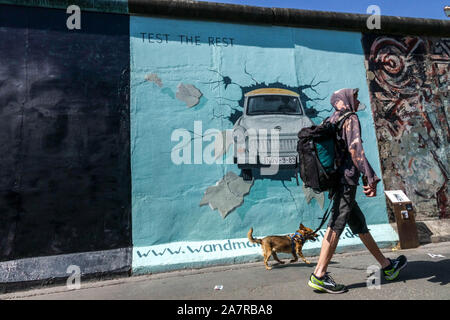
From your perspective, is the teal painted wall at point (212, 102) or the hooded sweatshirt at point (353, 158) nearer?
the hooded sweatshirt at point (353, 158)

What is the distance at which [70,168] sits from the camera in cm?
396

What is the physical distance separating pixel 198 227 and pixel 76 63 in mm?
2834

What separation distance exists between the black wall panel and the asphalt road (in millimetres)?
635

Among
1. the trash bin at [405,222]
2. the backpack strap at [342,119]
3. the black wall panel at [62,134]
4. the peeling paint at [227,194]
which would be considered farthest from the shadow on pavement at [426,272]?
the black wall panel at [62,134]

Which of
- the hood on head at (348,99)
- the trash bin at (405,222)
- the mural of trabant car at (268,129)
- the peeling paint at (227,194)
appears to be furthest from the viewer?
the mural of trabant car at (268,129)

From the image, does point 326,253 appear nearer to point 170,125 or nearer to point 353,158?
point 353,158

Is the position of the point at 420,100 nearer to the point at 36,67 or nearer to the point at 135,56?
the point at 135,56

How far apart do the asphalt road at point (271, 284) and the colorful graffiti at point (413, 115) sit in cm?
129

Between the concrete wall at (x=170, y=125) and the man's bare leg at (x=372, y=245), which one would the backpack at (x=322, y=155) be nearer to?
the man's bare leg at (x=372, y=245)

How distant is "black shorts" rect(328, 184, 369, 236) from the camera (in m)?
2.78

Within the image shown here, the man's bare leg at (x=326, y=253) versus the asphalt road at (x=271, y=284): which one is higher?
the man's bare leg at (x=326, y=253)

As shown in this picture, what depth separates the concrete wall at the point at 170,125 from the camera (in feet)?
12.6

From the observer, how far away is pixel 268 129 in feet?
15.2

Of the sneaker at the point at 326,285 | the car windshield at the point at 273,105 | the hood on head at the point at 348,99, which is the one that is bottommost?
the sneaker at the point at 326,285
